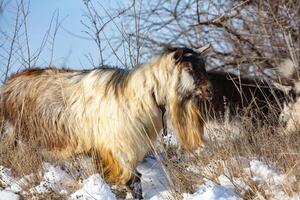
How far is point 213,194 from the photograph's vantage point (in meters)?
4.79

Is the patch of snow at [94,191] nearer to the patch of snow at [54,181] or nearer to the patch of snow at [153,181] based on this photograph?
the patch of snow at [54,181]

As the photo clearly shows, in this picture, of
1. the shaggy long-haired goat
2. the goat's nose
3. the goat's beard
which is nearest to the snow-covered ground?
the shaggy long-haired goat

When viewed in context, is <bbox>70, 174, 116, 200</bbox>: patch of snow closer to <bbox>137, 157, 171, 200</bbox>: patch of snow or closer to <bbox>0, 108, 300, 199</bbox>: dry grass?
<bbox>0, 108, 300, 199</bbox>: dry grass

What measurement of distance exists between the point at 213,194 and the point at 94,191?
1221 mm

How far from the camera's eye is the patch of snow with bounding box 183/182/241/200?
15.6 ft

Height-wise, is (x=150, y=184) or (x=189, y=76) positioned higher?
(x=189, y=76)

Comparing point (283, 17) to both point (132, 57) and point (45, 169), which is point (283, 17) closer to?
point (132, 57)

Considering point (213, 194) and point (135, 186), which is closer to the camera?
point (213, 194)

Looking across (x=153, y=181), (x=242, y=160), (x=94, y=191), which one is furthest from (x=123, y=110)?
(x=242, y=160)

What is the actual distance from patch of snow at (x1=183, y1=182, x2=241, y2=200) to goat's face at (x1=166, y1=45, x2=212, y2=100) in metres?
1.13

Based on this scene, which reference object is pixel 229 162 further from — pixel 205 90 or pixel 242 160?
pixel 205 90

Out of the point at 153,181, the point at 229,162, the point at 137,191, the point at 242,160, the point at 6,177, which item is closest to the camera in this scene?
the point at 229,162

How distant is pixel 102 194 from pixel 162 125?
1061mm

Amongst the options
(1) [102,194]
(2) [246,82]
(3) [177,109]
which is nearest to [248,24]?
(2) [246,82]
